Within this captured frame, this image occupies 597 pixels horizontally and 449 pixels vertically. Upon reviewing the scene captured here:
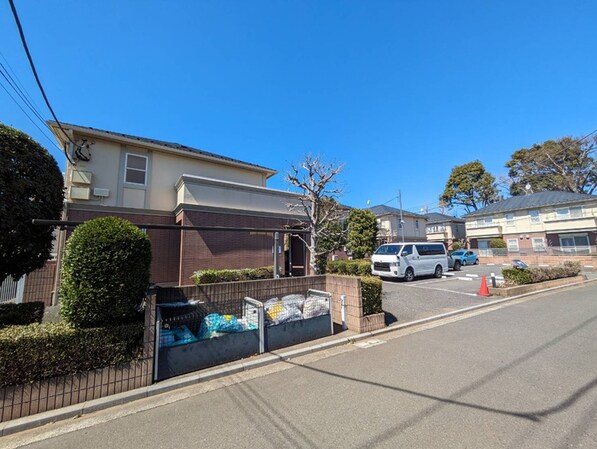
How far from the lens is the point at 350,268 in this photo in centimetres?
1195

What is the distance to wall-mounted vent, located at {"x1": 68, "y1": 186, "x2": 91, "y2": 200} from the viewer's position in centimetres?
986

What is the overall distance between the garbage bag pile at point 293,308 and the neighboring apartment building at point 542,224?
97.0 ft

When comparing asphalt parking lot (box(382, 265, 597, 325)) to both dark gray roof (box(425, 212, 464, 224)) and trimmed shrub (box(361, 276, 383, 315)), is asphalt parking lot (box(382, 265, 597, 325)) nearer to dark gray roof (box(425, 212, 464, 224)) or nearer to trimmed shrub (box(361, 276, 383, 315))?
trimmed shrub (box(361, 276, 383, 315))

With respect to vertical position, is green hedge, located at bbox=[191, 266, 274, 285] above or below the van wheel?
above

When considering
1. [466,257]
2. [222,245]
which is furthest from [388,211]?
[222,245]

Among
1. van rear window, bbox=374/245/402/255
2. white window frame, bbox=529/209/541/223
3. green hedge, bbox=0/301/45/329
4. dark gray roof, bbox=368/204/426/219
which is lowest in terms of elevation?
green hedge, bbox=0/301/45/329

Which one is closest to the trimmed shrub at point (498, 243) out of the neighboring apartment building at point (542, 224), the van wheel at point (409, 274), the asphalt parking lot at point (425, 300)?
the neighboring apartment building at point (542, 224)

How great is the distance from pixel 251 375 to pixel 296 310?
160 centimetres

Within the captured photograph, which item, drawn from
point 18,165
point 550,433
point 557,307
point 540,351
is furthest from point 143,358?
point 557,307

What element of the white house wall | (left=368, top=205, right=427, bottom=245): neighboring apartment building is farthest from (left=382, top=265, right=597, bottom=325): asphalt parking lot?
(left=368, top=205, right=427, bottom=245): neighboring apartment building

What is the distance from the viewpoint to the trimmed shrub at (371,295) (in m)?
6.18

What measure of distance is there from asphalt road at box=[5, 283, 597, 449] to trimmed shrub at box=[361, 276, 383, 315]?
1.33 meters

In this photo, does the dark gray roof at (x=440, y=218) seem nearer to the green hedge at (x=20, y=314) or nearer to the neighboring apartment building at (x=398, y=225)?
the neighboring apartment building at (x=398, y=225)

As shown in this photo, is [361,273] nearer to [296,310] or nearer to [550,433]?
[296,310]
